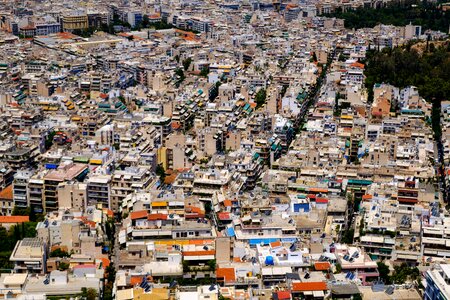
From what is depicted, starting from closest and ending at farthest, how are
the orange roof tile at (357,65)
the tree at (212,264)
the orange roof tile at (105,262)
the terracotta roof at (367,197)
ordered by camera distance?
the tree at (212,264), the orange roof tile at (105,262), the terracotta roof at (367,197), the orange roof tile at (357,65)

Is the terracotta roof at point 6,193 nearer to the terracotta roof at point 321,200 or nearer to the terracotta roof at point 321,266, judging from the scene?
the terracotta roof at point 321,200

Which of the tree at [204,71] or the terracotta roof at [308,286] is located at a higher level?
the tree at [204,71]

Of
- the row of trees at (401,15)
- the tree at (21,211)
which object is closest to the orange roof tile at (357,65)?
the row of trees at (401,15)

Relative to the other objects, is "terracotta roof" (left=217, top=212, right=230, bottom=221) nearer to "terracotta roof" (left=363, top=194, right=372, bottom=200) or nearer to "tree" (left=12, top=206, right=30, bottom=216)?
"terracotta roof" (left=363, top=194, right=372, bottom=200)

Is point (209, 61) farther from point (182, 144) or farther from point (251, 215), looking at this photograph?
point (251, 215)

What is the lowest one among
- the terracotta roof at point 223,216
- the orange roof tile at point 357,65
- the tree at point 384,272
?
the tree at point 384,272

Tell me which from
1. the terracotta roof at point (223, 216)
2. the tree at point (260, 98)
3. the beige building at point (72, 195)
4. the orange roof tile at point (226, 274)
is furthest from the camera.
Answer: the tree at point (260, 98)

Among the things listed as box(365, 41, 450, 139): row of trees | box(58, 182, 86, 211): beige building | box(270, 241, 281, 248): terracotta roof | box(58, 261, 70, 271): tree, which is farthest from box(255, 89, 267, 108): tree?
box(58, 261, 70, 271): tree

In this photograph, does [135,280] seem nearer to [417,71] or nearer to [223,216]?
[223,216]
